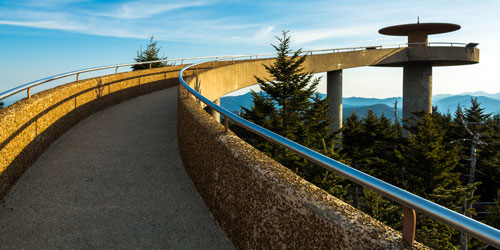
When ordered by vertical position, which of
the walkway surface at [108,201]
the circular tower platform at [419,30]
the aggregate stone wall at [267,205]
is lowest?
the walkway surface at [108,201]

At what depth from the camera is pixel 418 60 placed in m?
39.9

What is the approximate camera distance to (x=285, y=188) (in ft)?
10.8

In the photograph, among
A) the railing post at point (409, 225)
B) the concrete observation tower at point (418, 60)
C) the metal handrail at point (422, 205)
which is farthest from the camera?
the concrete observation tower at point (418, 60)

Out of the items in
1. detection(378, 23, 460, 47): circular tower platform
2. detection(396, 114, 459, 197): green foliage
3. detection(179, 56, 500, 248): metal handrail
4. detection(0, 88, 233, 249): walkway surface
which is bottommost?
detection(396, 114, 459, 197): green foliage

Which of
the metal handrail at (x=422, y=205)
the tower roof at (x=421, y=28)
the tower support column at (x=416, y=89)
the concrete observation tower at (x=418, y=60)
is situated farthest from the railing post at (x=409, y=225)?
the tower roof at (x=421, y=28)

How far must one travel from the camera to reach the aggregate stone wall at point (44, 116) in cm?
607

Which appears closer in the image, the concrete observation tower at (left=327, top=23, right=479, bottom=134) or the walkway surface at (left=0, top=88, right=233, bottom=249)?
the walkway surface at (left=0, top=88, right=233, bottom=249)

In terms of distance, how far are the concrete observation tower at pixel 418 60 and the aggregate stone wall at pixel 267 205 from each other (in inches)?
1337

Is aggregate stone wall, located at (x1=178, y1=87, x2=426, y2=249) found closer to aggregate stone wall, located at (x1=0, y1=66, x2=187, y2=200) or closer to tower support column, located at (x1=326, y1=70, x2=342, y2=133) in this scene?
aggregate stone wall, located at (x1=0, y1=66, x2=187, y2=200)

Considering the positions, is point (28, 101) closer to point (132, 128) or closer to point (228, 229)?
point (132, 128)

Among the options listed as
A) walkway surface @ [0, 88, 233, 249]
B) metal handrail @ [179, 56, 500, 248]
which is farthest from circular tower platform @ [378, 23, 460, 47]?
metal handrail @ [179, 56, 500, 248]

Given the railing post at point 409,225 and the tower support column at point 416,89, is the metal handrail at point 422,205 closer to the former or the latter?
the railing post at point 409,225

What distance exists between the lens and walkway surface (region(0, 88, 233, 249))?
15.0 feet

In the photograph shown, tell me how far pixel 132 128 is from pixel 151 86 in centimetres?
792
